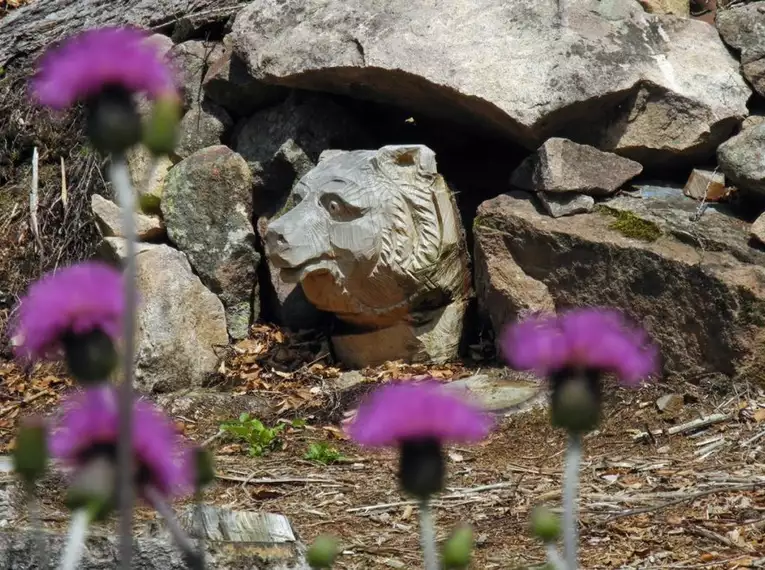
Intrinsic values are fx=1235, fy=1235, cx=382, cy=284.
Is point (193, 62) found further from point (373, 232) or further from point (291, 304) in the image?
point (373, 232)

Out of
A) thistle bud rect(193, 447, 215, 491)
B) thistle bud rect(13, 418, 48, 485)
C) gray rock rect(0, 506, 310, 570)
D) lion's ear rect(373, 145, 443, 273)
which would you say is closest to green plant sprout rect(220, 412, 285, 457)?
lion's ear rect(373, 145, 443, 273)

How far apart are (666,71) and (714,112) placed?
0.26 metres

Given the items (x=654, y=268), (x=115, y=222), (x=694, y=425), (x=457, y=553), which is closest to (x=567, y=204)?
(x=654, y=268)

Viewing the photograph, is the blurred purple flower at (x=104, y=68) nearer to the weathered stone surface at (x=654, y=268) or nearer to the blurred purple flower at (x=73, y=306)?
the blurred purple flower at (x=73, y=306)

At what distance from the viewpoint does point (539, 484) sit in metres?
3.83

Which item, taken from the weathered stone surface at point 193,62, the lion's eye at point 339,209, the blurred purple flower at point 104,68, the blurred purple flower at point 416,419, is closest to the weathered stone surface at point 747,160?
the lion's eye at point 339,209

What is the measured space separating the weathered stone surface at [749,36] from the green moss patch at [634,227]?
852mm

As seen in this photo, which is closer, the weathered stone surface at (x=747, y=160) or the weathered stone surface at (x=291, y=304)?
the weathered stone surface at (x=747, y=160)

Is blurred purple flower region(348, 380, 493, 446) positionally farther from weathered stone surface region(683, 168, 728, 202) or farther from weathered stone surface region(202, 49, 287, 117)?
weathered stone surface region(202, 49, 287, 117)

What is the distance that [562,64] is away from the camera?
194 inches

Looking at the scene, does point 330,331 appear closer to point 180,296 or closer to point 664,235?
point 180,296

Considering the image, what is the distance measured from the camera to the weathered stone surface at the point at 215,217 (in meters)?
5.68

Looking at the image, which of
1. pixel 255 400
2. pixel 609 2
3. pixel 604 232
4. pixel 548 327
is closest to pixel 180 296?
pixel 255 400

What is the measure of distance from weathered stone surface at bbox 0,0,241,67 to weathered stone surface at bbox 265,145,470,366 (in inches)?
58.6
